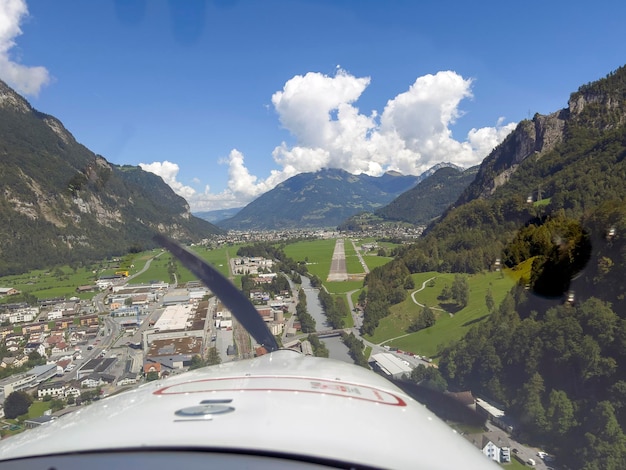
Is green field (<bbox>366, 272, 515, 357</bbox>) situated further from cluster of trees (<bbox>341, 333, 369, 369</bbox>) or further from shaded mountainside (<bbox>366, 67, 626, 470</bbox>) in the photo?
cluster of trees (<bbox>341, 333, 369, 369</bbox>)

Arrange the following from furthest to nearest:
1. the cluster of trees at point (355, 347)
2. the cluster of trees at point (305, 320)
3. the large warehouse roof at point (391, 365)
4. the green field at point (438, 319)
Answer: the cluster of trees at point (305, 320) → the green field at point (438, 319) → the cluster of trees at point (355, 347) → the large warehouse roof at point (391, 365)

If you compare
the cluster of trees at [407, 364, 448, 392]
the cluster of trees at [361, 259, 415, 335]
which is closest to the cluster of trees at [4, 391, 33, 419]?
the cluster of trees at [407, 364, 448, 392]

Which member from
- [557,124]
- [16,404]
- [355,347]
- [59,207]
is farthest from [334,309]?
[557,124]

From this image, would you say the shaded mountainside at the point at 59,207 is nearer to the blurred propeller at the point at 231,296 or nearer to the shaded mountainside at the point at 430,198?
the blurred propeller at the point at 231,296

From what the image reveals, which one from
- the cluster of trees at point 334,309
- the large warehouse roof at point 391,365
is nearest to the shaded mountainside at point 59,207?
the cluster of trees at point 334,309

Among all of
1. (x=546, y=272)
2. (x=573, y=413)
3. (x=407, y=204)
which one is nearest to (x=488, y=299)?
(x=546, y=272)
